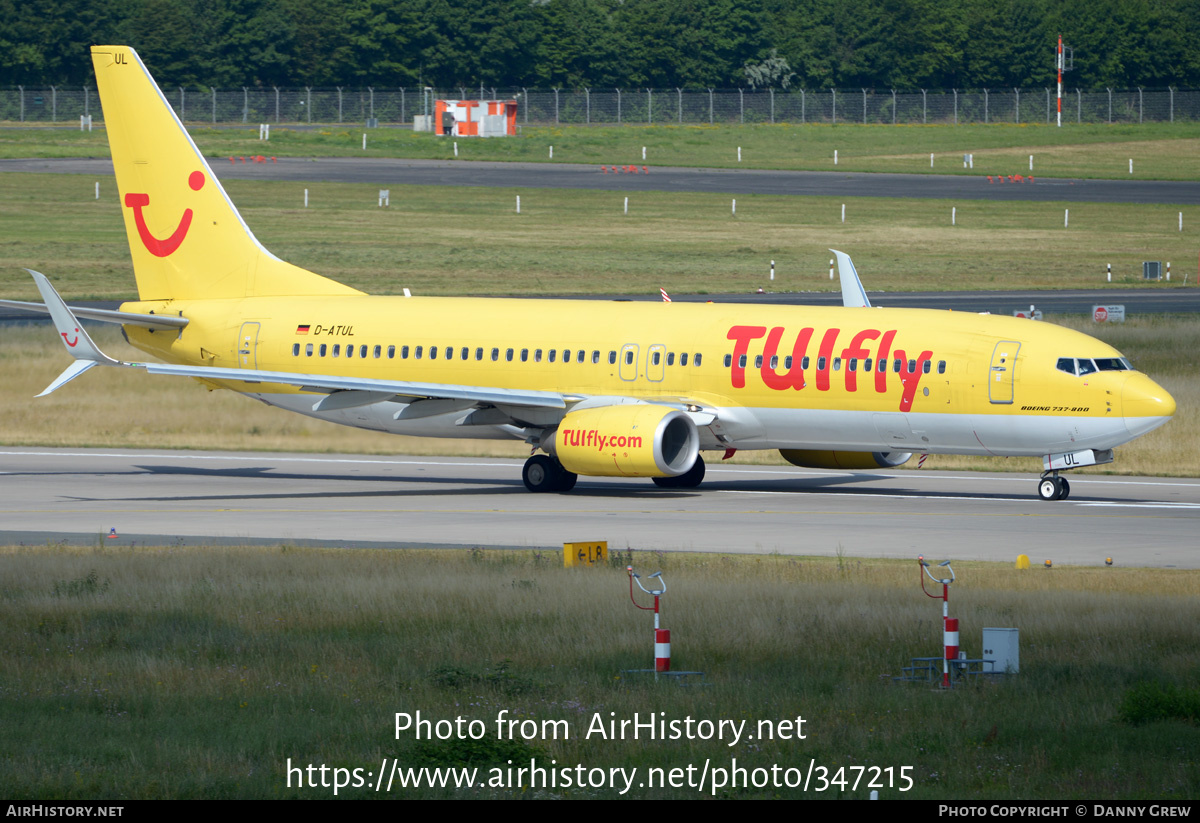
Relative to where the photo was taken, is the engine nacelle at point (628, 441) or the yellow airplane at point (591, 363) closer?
the yellow airplane at point (591, 363)

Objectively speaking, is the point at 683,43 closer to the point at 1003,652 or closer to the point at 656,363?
the point at 656,363

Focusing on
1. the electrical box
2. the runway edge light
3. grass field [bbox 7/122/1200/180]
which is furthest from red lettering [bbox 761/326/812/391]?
grass field [bbox 7/122/1200/180]

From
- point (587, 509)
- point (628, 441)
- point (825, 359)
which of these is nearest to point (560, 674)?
point (628, 441)

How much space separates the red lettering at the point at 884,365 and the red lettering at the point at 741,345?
9.26 feet

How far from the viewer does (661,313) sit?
41.2 meters

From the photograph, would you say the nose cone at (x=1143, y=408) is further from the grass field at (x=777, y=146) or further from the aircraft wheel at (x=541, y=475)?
the grass field at (x=777, y=146)

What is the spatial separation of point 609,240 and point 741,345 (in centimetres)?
6236

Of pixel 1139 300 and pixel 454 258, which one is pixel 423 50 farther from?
pixel 1139 300

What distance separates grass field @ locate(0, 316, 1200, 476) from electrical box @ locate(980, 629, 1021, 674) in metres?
27.4

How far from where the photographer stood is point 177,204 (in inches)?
1793

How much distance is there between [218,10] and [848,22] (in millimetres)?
67077

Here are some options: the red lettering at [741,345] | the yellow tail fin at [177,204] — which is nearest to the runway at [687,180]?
the yellow tail fin at [177,204]

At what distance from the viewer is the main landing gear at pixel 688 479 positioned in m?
41.5

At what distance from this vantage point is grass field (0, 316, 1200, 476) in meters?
47.7
